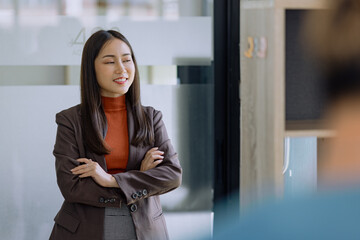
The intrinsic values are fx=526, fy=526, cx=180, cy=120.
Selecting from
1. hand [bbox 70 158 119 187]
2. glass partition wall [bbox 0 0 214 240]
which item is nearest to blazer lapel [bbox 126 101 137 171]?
hand [bbox 70 158 119 187]

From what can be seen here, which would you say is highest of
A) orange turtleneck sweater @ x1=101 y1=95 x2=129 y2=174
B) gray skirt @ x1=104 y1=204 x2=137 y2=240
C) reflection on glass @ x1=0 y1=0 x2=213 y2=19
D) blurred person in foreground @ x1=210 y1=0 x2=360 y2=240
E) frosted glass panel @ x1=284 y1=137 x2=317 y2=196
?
reflection on glass @ x1=0 y1=0 x2=213 y2=19

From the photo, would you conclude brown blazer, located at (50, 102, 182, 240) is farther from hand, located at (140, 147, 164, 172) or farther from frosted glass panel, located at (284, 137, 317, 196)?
frosted glass panel, located at (284, 137, 317, 196)

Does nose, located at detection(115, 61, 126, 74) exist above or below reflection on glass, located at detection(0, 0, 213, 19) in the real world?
below

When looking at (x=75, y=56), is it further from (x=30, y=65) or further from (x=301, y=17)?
(x=301, y=17)

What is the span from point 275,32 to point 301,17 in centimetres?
25

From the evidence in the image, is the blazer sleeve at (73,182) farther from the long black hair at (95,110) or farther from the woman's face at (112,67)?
the woman's face at (112,67)

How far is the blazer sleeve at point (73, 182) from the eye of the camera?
1.90 metres

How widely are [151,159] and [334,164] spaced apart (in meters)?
1.48

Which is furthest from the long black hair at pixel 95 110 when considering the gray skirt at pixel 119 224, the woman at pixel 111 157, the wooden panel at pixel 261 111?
the wooden panel at pixel 261 111

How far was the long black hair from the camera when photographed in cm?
198

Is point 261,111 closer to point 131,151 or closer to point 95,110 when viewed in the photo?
point 131,151

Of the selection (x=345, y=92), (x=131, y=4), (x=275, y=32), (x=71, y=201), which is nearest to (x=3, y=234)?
(x=71, y=201)

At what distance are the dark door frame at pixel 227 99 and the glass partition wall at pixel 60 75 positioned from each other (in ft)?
0.16

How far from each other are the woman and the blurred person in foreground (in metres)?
1.35
